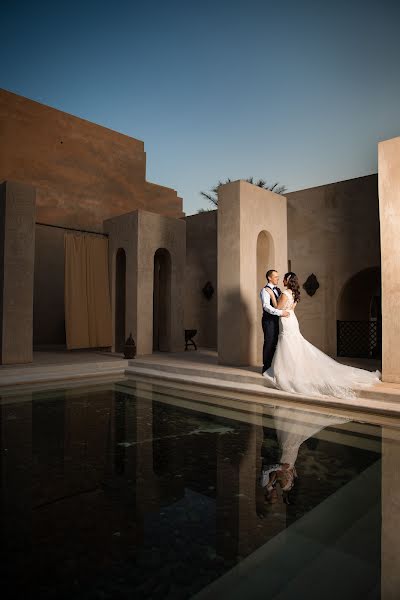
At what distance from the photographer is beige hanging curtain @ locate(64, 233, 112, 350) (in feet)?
35.5

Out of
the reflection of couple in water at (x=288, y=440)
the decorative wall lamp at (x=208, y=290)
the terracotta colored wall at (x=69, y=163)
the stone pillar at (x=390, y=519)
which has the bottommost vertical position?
the reflection of couple in water at (x=288, y=440)

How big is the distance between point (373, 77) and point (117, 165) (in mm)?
9010

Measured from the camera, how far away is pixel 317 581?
73.3 inches

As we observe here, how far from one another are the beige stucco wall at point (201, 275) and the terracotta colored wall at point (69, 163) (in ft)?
10.4

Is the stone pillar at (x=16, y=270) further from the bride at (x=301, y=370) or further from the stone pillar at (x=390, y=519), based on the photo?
the stone pillar at (x=390, y=519)

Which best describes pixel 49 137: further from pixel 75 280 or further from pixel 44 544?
pixel 44 544

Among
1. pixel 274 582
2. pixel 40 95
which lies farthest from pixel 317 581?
pixel 40 95

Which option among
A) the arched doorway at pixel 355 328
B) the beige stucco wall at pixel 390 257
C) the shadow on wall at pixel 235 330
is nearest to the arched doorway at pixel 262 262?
the shadow on wall at pixel 235 330

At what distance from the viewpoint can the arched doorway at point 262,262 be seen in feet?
29.1

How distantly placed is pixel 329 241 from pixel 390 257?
390 cm

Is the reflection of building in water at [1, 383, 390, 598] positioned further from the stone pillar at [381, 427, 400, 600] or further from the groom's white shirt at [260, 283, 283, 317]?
the groom's white shirt at [260, 283, 283, 317]

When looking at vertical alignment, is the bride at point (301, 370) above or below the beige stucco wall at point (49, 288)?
below

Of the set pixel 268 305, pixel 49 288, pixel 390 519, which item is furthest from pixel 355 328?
pixel 49 288

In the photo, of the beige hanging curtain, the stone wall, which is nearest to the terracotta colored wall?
the beige hanging curtain
